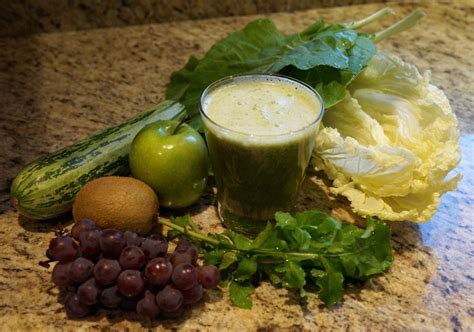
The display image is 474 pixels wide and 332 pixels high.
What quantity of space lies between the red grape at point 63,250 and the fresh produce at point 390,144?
43cm

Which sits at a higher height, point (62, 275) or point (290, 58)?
point (290, 58)

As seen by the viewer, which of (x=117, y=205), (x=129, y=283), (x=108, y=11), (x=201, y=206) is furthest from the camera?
(x=108, y=11)

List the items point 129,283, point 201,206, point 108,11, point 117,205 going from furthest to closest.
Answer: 1. point 108,11
2. point 201,206
3. point 117,205
4. point 129,283

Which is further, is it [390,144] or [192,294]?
[390,144]

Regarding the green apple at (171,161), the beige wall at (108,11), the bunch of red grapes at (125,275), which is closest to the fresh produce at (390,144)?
the green apple at (171,161)

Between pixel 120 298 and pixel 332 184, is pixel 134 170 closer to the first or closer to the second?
pixel 120 298

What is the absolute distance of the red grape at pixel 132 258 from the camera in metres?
0.68

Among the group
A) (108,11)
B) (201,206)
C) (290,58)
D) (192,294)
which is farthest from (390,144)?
(108,11)

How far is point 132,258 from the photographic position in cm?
68

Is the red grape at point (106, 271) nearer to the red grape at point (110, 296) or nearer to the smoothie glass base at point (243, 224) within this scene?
the red grape at point (110, 296)

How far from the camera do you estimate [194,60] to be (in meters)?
1.14

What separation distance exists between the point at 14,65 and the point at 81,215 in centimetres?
61

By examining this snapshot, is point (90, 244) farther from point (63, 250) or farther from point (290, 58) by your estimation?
point (290, 58)

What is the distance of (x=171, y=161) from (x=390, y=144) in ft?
1.24
